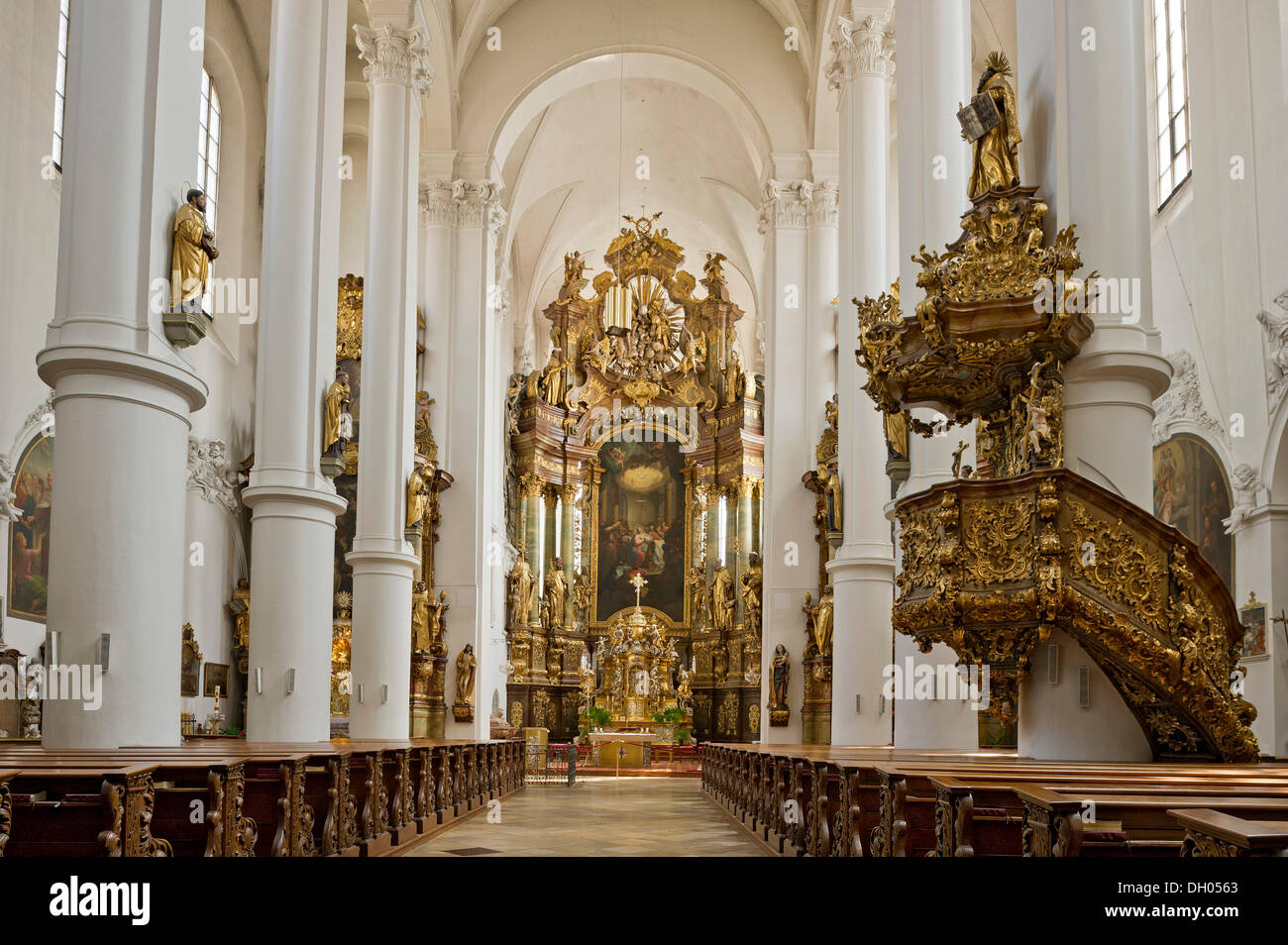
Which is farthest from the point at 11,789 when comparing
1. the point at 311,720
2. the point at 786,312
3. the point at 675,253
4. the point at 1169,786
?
the point at 675,253

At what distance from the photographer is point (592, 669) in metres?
32.6

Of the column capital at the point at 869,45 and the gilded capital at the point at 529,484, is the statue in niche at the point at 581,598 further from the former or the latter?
the column capital at the point at 869,45

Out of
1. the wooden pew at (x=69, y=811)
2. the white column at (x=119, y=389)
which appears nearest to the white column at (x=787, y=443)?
the white column at (x=119, y=389)

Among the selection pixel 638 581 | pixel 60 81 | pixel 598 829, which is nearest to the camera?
pixel 598 829

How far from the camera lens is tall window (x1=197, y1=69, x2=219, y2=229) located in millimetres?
20812

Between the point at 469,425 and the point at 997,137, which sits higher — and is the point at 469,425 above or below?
below

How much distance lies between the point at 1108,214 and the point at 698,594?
25439 millimetres

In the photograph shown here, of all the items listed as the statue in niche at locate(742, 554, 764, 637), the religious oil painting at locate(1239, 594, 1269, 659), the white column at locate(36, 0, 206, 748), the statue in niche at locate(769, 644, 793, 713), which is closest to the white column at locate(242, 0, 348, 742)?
the white column at locate(36, 0, 206, 748)

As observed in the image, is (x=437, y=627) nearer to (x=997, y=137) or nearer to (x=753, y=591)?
(x=753, y=591)

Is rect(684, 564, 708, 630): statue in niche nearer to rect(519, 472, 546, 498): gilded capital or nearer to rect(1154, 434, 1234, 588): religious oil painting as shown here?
rect(519, 472, 546, 498): gilded capital

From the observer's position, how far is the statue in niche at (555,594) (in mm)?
32250

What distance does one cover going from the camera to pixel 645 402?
3209 centimetres

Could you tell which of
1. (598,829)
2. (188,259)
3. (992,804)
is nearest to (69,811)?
(992,804)

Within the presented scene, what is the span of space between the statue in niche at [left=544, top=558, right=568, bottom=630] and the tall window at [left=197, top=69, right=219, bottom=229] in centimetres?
1397
